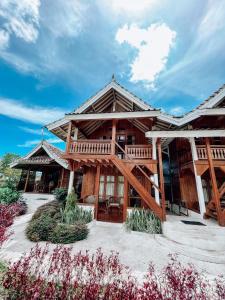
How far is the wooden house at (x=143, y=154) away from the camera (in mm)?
8172

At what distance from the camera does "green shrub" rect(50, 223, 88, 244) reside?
566cm

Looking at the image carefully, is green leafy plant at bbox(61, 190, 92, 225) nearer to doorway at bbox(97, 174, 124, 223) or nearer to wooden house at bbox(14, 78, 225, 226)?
wooden house at bbox(14, 78, 225, 226)

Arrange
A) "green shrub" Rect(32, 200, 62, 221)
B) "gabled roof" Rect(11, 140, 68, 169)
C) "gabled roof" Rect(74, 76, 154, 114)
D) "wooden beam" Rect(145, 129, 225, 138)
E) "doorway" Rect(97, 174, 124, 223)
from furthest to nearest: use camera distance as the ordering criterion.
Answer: "gabled roof" Rect(11, 140, 68, 169) → "doorway" Rect(97, 174, 124, 223) → "gabled roof" Rect(74, 76, 154, 114) → "wooden beam" Rect(145, 129, 225, 138) → "green shrub" Rect(32, 200, 62, 221)

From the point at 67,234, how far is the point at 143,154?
6.47 metres

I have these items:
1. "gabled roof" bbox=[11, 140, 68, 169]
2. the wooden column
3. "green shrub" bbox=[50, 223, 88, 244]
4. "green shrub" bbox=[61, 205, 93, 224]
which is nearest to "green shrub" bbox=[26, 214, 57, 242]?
"green shrub" bbox=[50, 223, 88, 244]

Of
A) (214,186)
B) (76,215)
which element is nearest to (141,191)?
(214,186)

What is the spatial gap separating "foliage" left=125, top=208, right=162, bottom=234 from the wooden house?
1.42ft

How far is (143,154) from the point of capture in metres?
9.38

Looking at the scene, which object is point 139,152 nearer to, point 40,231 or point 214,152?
point 214,152

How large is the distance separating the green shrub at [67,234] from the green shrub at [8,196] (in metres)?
6.28

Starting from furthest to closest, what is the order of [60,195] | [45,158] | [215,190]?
[45,158] → [60,195] → [215,190]

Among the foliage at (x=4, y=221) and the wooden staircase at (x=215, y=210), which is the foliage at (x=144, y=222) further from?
the foliage at (x=4, y=221)

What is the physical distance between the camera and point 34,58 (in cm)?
1502

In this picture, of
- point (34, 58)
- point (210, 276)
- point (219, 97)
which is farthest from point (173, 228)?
point (34, 58)
